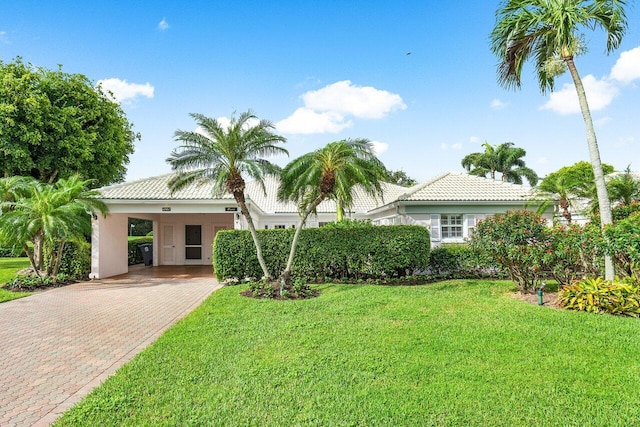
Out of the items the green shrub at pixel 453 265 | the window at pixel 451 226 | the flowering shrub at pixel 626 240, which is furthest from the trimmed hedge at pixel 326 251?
the flowering shrub at pixel 626 240

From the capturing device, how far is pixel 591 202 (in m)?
16.5

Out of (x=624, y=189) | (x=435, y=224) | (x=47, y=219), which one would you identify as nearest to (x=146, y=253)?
(x=47, y=219)

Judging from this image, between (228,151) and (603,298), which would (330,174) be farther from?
(603,298)

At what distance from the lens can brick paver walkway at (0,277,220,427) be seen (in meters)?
4.83

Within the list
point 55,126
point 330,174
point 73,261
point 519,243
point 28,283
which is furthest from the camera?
point 55,126

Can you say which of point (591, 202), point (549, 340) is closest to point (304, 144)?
point (549, 340)

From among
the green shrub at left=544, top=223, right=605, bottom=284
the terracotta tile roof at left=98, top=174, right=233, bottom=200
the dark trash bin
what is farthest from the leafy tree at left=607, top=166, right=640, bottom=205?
the dark trash bin

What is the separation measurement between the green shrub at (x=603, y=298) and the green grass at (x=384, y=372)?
579 mm

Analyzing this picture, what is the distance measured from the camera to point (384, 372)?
520 centimetres

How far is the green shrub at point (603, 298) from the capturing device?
8258 millimetres

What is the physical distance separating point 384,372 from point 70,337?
655 centimetres

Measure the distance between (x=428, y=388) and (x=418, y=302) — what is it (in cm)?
556

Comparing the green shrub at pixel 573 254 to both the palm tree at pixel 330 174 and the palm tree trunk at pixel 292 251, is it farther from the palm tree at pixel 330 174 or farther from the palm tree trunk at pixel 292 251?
the palm tree trunk at pixel 292 251

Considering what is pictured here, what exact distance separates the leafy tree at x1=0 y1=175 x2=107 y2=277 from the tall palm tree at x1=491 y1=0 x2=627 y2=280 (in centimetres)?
1609
